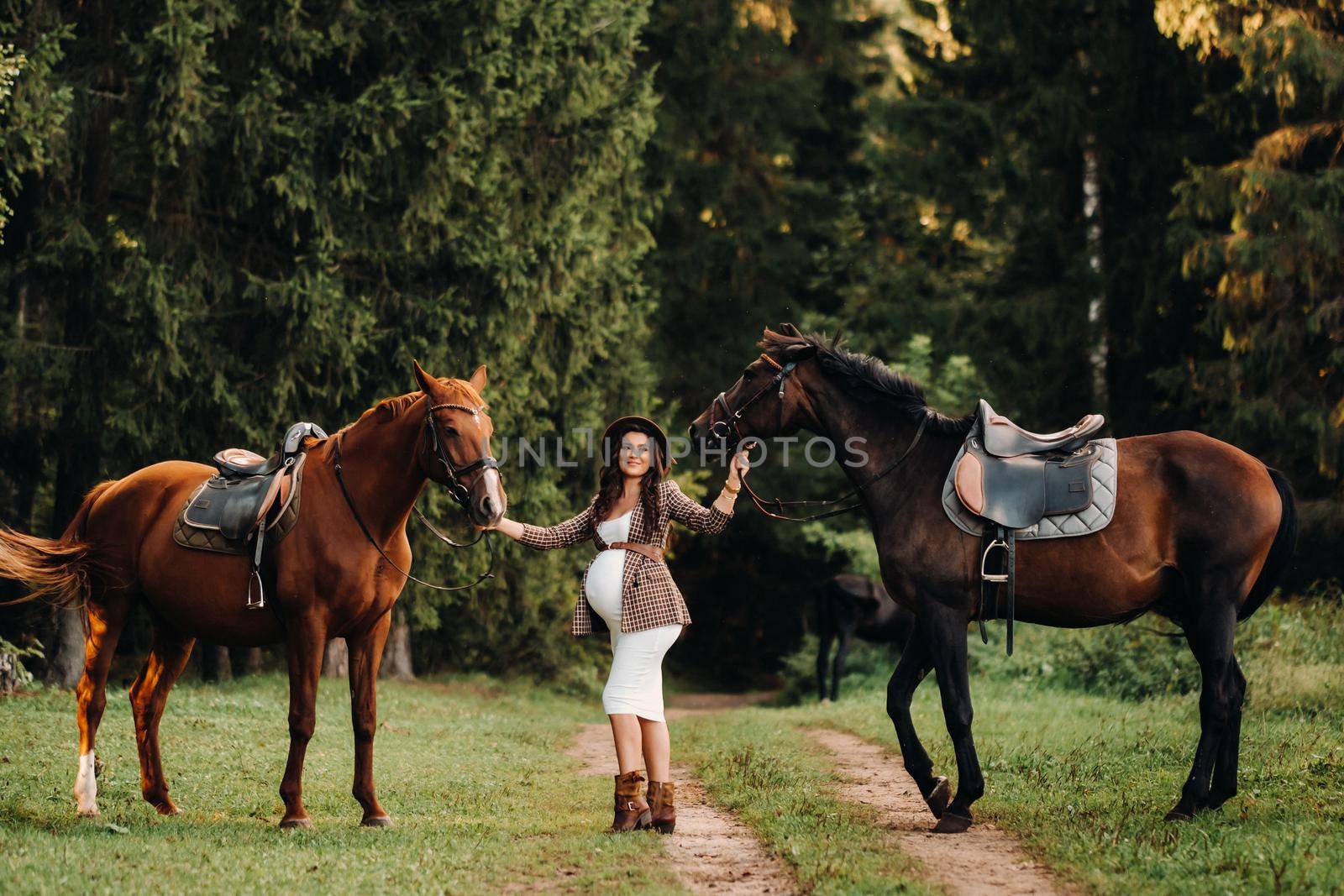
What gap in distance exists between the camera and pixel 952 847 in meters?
6.40

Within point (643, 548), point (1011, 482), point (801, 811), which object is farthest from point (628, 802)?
point (1011, 482)

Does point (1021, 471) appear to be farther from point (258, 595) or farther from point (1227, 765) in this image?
point (258, 595)

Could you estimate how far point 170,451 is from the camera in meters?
14.5

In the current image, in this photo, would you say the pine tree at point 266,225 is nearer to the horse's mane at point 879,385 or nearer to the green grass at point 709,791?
the green grass at point 709,791

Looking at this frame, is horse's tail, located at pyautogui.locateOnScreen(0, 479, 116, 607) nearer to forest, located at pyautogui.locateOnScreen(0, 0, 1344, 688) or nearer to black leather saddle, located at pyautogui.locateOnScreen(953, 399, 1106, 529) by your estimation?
forest, located at pyautogui.locateOnScreen(0, 0, 1344, 688)

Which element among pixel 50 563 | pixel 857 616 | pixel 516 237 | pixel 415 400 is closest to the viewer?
pixel 415 400

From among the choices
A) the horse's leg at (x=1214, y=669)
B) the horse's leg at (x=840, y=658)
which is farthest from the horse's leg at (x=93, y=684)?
the horse's leg at (x=840, y=658)

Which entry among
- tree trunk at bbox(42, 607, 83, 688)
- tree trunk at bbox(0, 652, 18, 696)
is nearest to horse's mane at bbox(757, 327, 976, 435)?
tree trunk at bbox(0, 652, 18, 696)

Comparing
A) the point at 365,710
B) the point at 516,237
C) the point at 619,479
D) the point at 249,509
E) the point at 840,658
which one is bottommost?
the point at 840,658

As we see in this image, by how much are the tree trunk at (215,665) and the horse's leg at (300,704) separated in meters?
10.6

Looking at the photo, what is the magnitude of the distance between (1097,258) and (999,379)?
282cm

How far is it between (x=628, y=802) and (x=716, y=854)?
0.60 meters

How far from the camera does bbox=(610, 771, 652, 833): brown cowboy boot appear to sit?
6.69 metres

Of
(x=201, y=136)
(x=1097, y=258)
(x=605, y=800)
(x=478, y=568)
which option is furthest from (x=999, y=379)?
(x=605, y=800)
